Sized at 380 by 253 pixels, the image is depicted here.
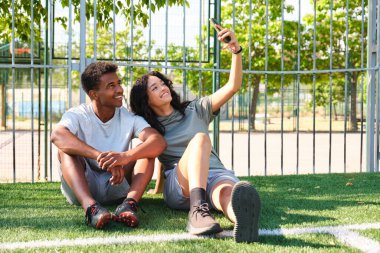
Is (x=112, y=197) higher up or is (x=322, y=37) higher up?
(x=322, y=37)

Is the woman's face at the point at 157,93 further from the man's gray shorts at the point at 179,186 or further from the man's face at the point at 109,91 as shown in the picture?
the man's gray shorts at the point at 179,186

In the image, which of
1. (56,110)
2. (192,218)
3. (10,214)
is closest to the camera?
(192,218)

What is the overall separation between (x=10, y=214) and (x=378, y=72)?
407 cm

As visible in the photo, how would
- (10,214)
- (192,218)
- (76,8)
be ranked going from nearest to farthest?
(192,218)
(10,214)
(76,8)

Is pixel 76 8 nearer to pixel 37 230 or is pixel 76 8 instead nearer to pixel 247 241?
pixel 37 230

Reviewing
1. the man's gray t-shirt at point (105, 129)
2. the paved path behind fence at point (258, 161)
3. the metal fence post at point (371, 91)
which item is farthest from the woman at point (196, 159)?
the paved path behind fence at point (258, 161)

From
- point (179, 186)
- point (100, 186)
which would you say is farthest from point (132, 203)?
point (100, 186)

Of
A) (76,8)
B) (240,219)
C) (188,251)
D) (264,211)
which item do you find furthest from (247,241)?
(76,8)

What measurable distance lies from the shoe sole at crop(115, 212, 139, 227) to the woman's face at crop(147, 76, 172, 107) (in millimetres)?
855

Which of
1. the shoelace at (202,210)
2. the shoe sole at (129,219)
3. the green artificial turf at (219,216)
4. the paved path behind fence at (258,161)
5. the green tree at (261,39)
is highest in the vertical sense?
the green tree at (261,39)

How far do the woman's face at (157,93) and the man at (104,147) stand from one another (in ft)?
0.47

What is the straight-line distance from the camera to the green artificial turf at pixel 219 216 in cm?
249

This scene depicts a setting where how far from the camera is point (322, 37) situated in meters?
23.0

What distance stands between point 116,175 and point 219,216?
604 millimetres
